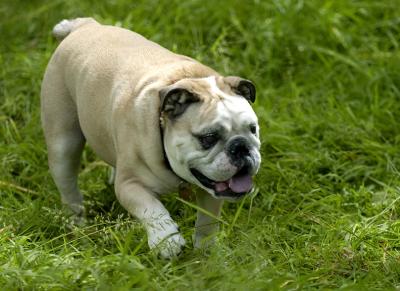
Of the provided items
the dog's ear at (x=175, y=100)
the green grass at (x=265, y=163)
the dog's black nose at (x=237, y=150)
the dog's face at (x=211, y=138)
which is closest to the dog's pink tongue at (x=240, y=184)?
the dog's face at (x=211, y=138)

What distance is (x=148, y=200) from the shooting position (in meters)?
4.86

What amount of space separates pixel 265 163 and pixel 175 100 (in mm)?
1700

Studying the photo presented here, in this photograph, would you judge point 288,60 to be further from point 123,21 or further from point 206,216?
point 206,216

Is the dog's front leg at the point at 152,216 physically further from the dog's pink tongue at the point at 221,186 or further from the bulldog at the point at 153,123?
the dog's pink tongue at the point at 221,186

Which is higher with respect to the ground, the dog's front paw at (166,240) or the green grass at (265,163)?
the dog's front paw at (166,240)

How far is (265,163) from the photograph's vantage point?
6312mm

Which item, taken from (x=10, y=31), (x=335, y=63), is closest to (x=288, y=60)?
(x=335, y=63)

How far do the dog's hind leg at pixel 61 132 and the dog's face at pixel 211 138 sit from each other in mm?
1091

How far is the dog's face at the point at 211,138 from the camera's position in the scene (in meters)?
4.66

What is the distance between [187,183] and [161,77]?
584 mm

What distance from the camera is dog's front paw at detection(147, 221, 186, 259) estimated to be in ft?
15.2

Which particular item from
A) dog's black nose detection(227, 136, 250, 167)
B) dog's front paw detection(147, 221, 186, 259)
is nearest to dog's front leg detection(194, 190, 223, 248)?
dog's front paw detection(147, 221, 186, 259)

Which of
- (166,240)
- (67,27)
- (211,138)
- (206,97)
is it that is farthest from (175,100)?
(67,27)

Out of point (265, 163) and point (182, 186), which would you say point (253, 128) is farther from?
point (265, 163)
